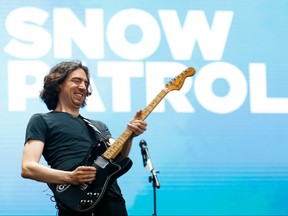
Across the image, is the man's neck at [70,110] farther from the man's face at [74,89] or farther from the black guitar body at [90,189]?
the black guitar body at [90,189]

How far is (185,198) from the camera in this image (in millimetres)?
3590

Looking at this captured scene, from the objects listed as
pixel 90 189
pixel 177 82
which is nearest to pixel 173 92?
pixel 177 82

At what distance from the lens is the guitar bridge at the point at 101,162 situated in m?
2.56

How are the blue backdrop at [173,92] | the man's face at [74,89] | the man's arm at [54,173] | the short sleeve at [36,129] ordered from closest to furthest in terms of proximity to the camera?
1. the man's arm at [54,173]
2. the short sleeve at [36,129]
3. the man's face at [74,89]
4. the blue backdrop at [173,92]

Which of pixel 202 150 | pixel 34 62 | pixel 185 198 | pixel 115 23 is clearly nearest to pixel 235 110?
pixel 202 150

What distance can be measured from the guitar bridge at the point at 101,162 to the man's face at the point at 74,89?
0.31m

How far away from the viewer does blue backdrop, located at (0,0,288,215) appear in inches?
140

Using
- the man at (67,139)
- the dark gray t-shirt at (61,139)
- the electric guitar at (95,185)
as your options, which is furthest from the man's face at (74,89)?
A: the electric guitar at (95,185)

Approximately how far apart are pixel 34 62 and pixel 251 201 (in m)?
1.44

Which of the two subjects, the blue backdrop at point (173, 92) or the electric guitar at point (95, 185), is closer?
the electric guitar at point (95, 185)

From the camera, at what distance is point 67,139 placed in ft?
8.64

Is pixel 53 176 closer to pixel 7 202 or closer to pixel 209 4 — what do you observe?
pixel 7 202

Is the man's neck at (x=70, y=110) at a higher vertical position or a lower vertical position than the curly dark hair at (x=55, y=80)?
lower

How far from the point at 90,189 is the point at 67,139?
24 cm
